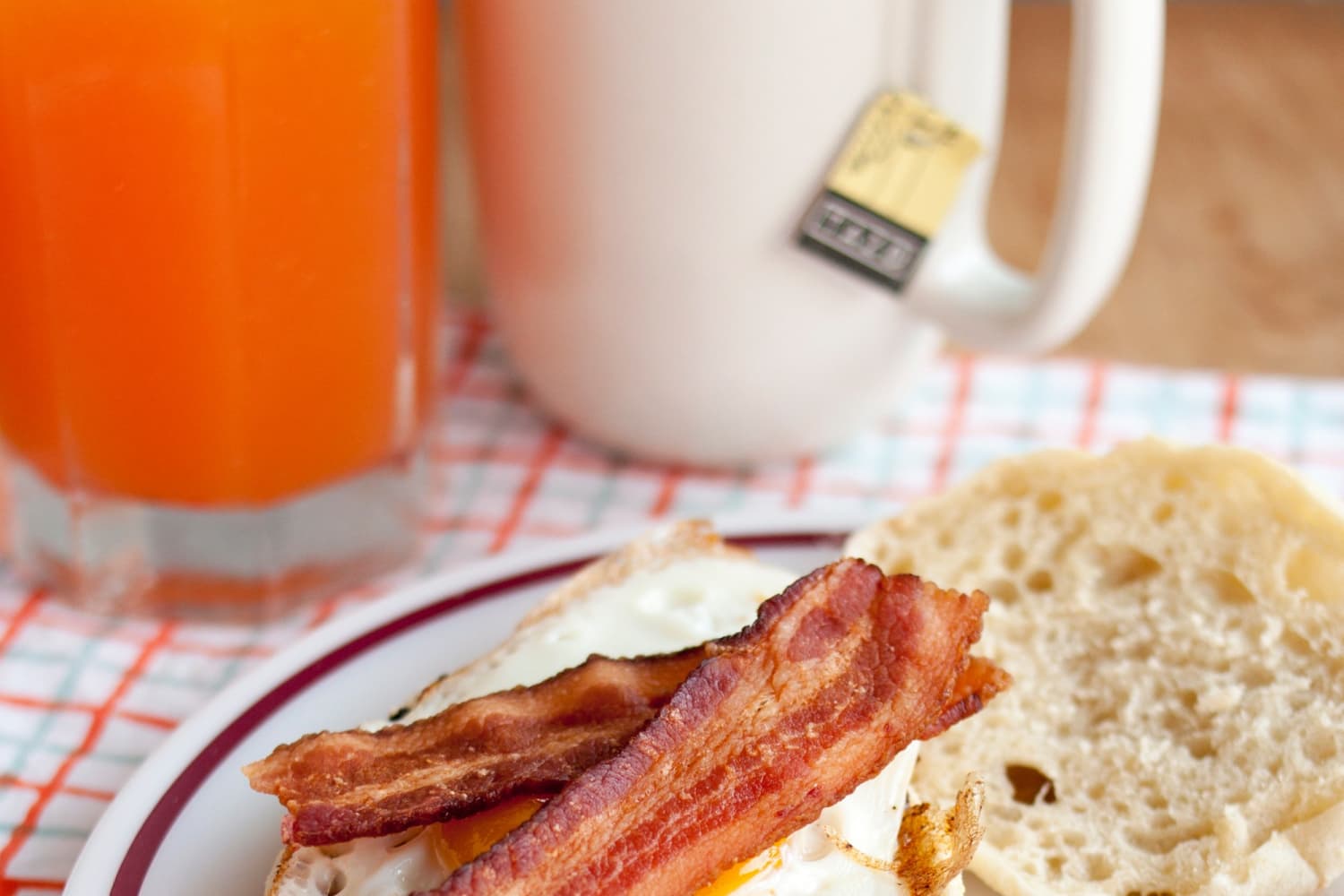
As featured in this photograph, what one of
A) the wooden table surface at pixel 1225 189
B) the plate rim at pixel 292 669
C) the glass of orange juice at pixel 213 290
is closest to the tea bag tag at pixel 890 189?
the plate rim at pixel 292 669

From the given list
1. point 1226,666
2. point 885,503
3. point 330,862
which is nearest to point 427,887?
point 330,862

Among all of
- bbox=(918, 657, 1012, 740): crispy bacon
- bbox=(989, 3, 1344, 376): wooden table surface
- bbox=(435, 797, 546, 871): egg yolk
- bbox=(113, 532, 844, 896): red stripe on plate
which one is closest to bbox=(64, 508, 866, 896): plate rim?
bbox=(113, 532, 844, 896): red stripe on plate

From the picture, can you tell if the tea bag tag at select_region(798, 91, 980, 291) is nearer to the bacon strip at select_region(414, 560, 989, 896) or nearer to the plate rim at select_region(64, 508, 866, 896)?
the plate rim at select_region(64, 508, 866, 896)

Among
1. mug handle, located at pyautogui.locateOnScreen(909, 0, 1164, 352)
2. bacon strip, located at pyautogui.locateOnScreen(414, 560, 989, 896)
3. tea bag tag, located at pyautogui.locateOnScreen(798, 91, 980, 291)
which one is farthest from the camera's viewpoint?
tea bag tag, located at pyautogui.locateOnScreen(798, 91, 980, 291)

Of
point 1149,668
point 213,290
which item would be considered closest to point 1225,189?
point 1149,668

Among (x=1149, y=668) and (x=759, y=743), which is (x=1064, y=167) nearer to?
(x=1149, y=668)

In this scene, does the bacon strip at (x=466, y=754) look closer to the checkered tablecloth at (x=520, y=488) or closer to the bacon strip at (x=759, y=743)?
the bacon strip at (x=759, y=743)
